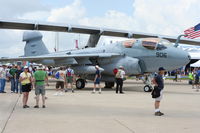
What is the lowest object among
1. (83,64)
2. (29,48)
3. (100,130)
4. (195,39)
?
(100,130)

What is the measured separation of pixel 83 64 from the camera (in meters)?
17.4

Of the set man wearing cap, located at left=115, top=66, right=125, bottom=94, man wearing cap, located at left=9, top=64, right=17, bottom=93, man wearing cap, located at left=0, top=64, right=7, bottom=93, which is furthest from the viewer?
man wearing cap, located at left=9, top=64, right=17, bottom=93

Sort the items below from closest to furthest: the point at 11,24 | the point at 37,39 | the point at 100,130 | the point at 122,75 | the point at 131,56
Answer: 1. the point at 100,130
2. the point at 122,75
3. the point at 131,56
4. the point at 37,39
5. the point at 11,24

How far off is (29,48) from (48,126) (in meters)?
18.8

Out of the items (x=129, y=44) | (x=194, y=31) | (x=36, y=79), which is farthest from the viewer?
(x=194, y=31)

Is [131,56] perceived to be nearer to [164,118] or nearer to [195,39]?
[164,118]

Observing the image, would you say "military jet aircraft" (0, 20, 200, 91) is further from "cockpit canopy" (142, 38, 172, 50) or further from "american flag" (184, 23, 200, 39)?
"american flag" (184, 23, 200, 39)

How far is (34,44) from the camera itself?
77.7 ft

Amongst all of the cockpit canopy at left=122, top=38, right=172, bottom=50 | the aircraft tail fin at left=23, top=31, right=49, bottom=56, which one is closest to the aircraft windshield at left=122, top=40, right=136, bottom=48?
the cockpit canopy at left=122, top=38, right=172, bottom=50

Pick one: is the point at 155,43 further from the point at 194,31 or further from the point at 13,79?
the point at 194,31

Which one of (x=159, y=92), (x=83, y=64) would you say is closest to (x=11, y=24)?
(x=83, y=64)

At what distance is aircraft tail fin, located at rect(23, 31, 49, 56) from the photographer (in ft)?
77.5

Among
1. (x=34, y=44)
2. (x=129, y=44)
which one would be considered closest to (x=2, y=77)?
(x=129, y=44)

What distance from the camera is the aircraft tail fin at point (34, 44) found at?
2362cm
